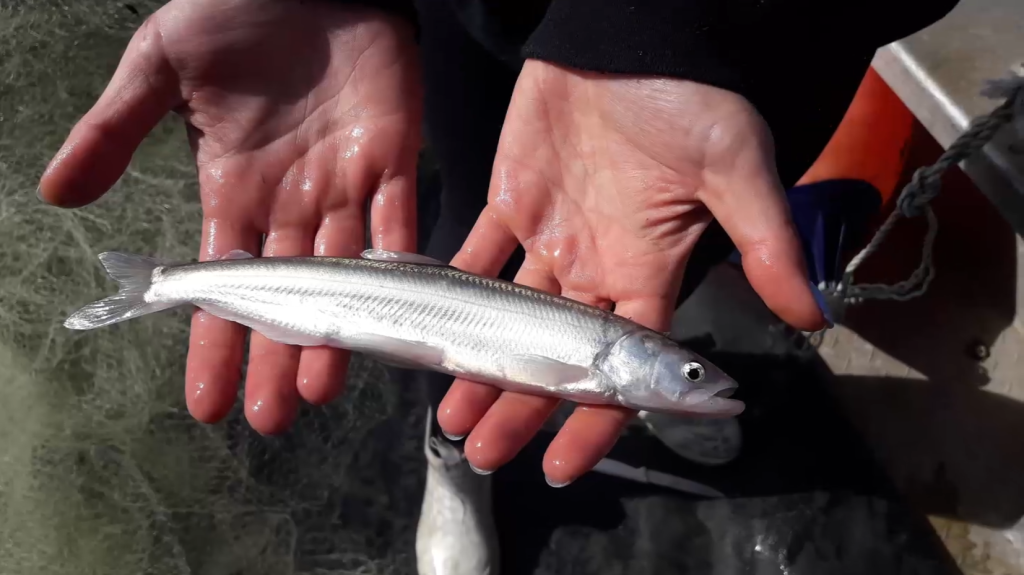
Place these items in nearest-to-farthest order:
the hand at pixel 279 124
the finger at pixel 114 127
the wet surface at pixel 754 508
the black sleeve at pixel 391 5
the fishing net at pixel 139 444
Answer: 1. the finger at pixel 114 127
2. the hand at pixel 279 124
3. the black sleeve at pixel 391 5
4. the wet surface at pixel 754 508
5. the fishing net at pixel 139 444

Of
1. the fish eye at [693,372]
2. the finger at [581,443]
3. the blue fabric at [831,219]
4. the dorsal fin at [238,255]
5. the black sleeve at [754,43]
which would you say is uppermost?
the black sleeve at [754,43]

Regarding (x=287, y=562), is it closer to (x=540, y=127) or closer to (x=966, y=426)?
(x=540, y=127)

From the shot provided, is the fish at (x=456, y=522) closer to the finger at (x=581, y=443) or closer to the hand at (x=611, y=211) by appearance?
the hand at (x=611, y=211)

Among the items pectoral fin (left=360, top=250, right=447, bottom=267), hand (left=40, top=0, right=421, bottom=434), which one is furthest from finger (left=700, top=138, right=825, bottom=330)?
hand (left=40, top=0, right=421, bottom=434)

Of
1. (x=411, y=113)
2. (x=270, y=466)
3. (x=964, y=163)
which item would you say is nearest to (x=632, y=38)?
(x=411, y=113)

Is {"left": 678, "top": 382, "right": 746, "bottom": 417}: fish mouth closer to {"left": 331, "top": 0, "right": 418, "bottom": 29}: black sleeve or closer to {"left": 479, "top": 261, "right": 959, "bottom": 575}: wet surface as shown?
{"left": 479, "top": 261, "right": 959, "bottom": 575}: wet surface

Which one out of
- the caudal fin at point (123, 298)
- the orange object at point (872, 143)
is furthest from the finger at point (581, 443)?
the orange object at point (872, 143)
